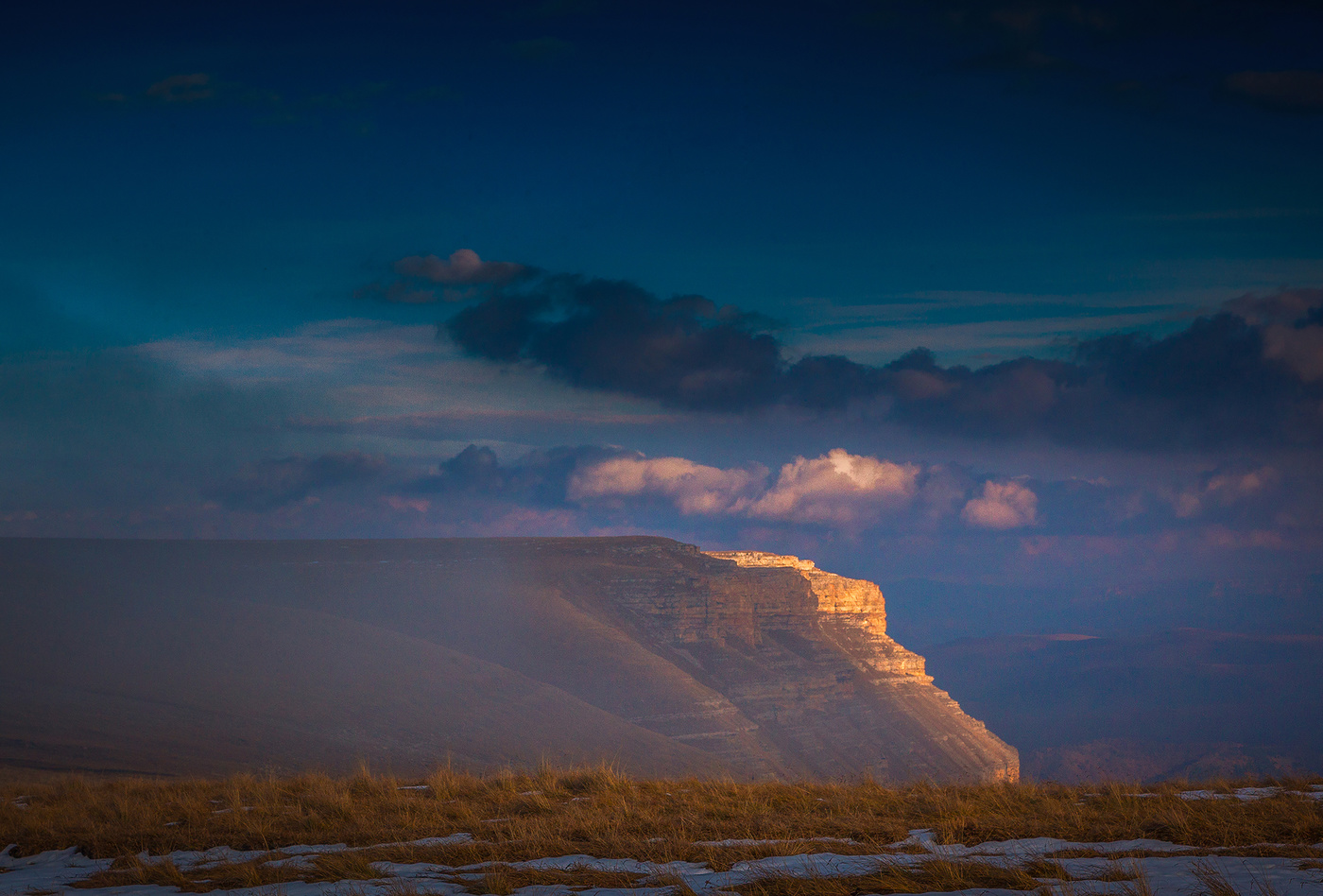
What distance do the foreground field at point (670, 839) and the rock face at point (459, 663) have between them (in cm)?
2883

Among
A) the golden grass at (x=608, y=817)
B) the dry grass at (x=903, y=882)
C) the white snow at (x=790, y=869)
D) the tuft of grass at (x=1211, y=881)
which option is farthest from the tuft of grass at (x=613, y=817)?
the tuft of grass at (x=1211, y=881)

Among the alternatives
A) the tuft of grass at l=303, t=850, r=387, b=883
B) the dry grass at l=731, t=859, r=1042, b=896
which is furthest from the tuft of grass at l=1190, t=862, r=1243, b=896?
the tuft of grass at l=303, t=850, r=387, b=883

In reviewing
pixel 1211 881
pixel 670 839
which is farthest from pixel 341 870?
pixel 1211 881

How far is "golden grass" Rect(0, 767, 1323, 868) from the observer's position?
991 centimetres

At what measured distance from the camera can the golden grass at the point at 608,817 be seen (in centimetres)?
991

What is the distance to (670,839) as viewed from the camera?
33.6 feet

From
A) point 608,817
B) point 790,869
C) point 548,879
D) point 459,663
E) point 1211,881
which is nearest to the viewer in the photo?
point 1211,881

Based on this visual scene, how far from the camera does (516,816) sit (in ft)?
40.8

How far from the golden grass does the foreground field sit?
43 mm

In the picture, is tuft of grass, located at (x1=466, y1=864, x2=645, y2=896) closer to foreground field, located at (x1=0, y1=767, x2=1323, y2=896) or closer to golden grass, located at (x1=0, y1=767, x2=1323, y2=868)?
foreground field, located at (x1=0, y1=767, x2=1323, y2=896)

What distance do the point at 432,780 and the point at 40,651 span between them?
5712cm

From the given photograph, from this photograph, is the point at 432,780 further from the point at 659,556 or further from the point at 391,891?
the point at 659,556

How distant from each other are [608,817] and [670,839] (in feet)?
6.01

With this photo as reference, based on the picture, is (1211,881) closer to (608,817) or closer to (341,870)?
(608,817)
